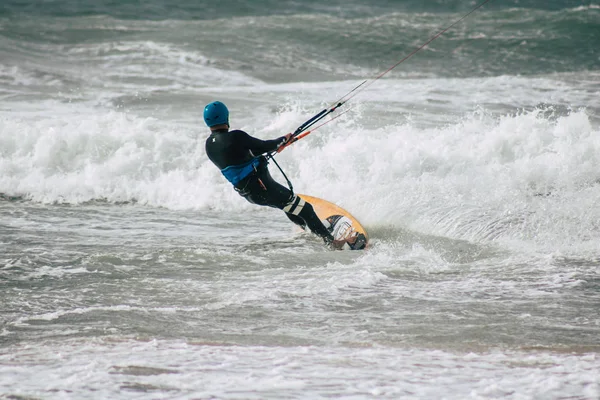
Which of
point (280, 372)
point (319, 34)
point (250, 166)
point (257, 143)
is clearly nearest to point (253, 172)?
point (250, 166)

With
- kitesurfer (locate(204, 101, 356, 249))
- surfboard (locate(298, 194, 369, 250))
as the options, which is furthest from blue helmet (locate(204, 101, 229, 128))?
surfboard (locate(298, 194, 369, 250))

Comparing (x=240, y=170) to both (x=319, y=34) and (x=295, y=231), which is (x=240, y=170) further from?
(x=319, y=34)

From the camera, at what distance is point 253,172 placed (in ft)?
24.3

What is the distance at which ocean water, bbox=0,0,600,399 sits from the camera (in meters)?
4.26

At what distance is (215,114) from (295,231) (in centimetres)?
191

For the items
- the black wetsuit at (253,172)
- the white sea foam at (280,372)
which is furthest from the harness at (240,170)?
the white sea foam at (280,372)

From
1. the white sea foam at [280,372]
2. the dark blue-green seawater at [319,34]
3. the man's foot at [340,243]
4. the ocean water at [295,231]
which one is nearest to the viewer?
the white sea foam at [280,372]

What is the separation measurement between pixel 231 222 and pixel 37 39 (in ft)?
45.8

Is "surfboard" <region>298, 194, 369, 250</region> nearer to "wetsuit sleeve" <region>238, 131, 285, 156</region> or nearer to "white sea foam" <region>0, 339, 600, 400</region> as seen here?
"wetsuit sleeve" <region>238, 131, 285, 156</region>

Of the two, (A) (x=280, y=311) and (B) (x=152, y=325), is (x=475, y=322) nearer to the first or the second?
(A) (x=280, y=311)

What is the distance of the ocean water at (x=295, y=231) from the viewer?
4.26 m

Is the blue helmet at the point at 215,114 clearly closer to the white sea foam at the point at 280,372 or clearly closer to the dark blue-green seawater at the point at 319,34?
the white sea foam at the point at 280,372

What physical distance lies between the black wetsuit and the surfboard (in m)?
0.12

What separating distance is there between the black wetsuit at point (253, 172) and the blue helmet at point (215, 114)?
0.35 feet
